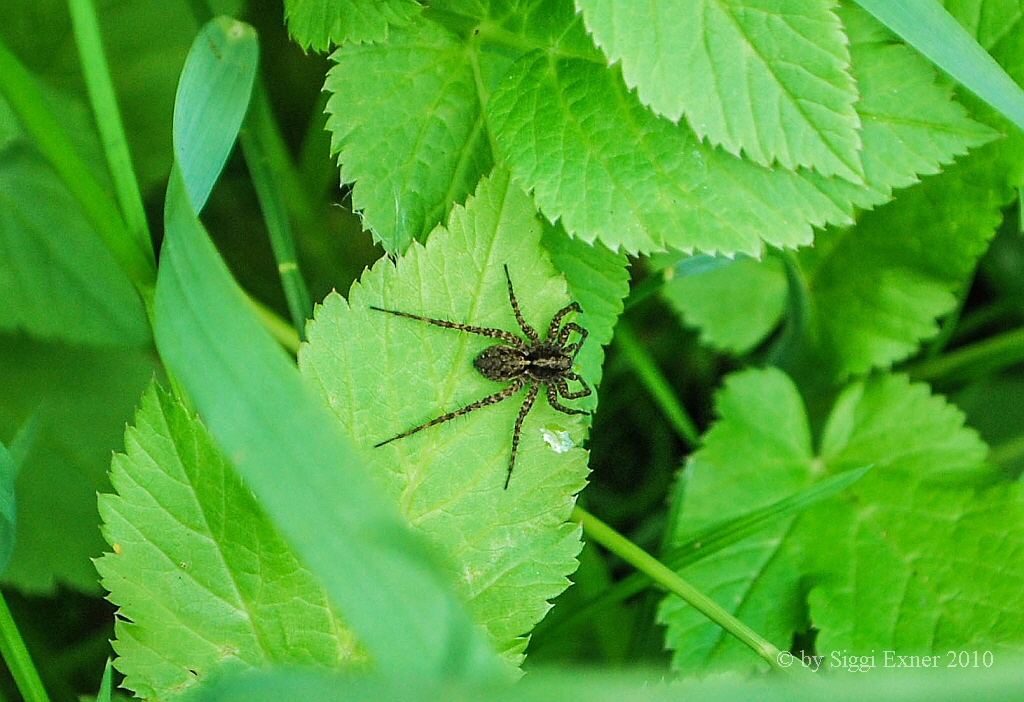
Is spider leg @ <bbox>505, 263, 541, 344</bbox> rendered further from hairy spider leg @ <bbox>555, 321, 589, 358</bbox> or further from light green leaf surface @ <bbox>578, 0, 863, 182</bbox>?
light green leaf surface @ <bbox>578, 0, 863, 182</bbox>

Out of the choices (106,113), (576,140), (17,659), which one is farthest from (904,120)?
(17,659)

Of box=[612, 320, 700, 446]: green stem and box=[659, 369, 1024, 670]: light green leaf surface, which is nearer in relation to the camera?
box=[659, 369, 1024, 670]: light green leaf surface

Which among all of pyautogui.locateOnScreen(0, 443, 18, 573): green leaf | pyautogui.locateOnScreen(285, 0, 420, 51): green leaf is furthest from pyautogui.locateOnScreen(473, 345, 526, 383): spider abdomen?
pyautogui.locateOnScreen(0, 443, 18, 573): green leaf

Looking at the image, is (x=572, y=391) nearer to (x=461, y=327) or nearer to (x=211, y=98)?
(x=461, y=327)

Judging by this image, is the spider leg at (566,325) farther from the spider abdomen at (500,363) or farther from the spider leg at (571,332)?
the spider abdomen at (500,363)

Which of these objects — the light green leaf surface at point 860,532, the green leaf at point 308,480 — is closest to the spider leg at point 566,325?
the light green leaf surface at point 860,532

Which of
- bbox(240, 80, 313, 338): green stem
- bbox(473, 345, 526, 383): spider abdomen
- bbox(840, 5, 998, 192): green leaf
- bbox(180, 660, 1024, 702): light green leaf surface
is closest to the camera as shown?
bbox(180, 660, 1024, 702): light green leaf surface
